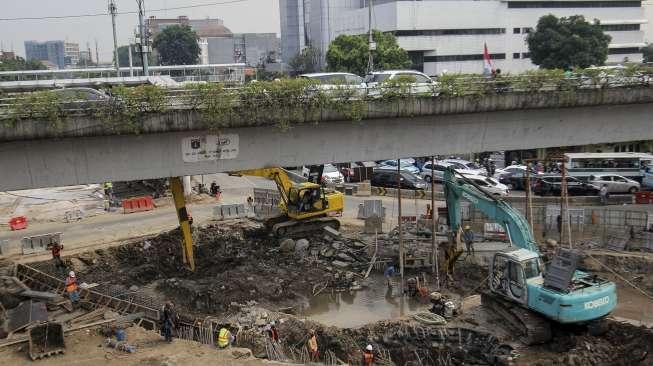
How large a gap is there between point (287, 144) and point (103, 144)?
231 inches

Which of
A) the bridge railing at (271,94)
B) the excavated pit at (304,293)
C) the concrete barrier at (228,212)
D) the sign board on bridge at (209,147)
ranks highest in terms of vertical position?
the bridge railing at (271,94)

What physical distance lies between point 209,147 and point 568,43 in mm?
54313

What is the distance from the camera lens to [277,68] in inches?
4884

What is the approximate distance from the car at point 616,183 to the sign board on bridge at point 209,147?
25492mm

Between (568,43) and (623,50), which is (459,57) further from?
(623,50)

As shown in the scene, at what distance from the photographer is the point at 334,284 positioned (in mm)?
24203

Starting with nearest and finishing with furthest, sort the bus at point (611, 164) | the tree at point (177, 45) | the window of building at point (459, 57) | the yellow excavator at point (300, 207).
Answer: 1. the yellow excavator at point (300, 207)
2. the bus at point (611, 164)
3. the window of building at point (459, 57)
4. the tree at point (177, 45)

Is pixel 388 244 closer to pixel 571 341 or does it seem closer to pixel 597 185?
pixel 571 341

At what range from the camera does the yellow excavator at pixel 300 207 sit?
91.9 feet

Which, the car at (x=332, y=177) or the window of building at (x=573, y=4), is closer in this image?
the car at (x=332, y=177)

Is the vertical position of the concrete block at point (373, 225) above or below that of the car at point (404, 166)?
below

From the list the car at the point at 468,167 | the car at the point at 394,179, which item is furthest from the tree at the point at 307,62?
the car at the point at 394,179

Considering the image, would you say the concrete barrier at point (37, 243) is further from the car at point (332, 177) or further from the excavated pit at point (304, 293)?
the car at point (332, 177)

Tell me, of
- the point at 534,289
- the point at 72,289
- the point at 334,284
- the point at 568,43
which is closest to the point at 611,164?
the point at 334,284
